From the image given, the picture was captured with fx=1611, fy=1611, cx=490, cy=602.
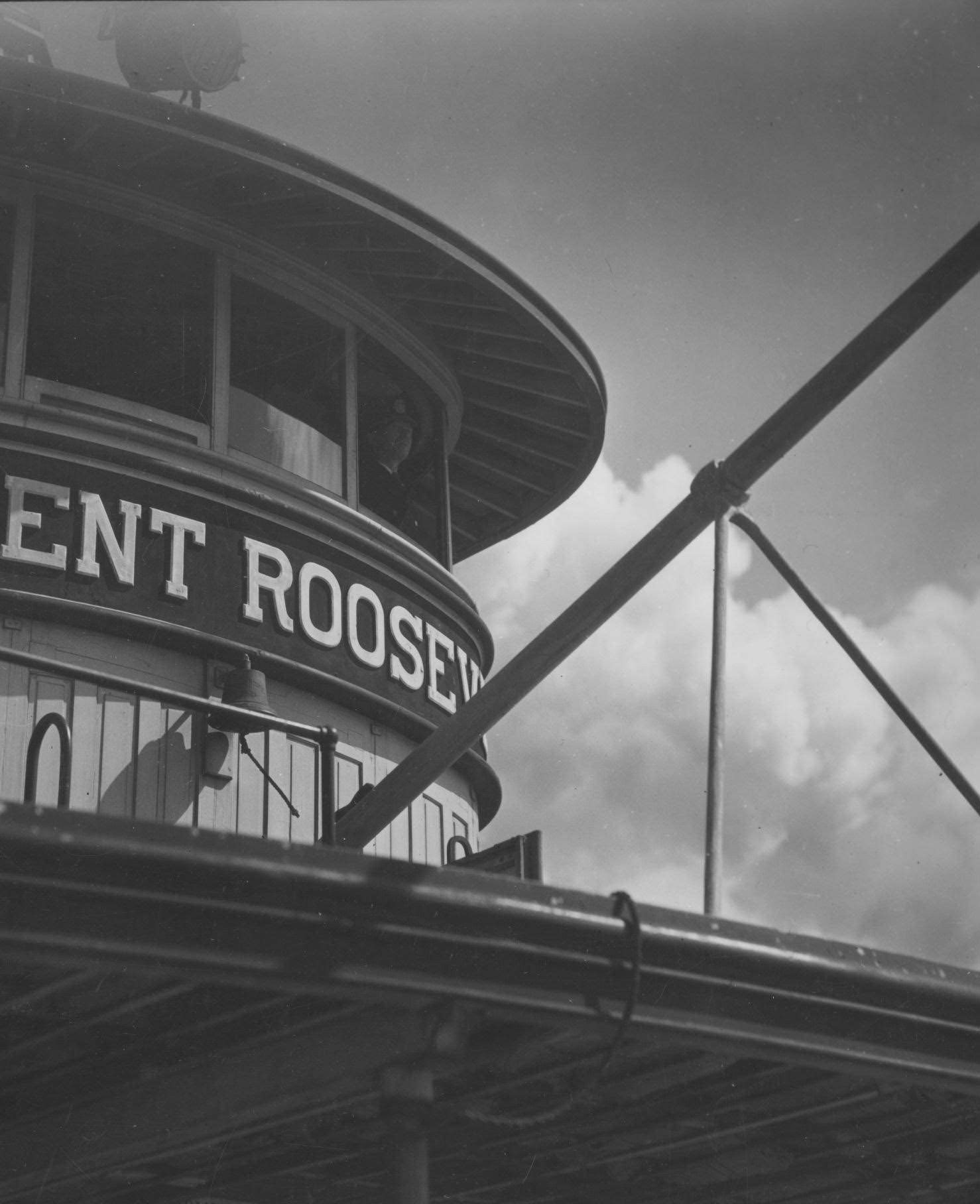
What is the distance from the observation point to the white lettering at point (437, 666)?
9242 millimetres

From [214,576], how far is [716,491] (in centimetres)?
317

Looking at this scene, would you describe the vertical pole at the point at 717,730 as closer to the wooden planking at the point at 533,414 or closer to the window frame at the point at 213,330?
the window frame at the point at 213,330

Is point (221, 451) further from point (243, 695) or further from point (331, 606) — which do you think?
point (243, 695)

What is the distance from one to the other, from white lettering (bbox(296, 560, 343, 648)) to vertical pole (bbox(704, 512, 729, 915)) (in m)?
2.98

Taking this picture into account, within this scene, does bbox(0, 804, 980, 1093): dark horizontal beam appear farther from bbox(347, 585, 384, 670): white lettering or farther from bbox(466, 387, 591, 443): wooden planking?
bbox(466, 387, 591, 443): wooden planking

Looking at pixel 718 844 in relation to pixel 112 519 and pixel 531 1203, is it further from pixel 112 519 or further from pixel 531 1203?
pixel 112 519

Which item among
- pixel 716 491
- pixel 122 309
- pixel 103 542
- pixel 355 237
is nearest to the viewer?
pixel 716 491

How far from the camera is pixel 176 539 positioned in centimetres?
795

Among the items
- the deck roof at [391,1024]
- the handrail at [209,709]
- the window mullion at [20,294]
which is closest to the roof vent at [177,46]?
the window mullion at [20,294]

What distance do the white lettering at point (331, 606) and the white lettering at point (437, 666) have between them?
0.84 m

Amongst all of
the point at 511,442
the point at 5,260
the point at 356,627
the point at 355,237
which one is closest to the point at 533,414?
the point at 511,442

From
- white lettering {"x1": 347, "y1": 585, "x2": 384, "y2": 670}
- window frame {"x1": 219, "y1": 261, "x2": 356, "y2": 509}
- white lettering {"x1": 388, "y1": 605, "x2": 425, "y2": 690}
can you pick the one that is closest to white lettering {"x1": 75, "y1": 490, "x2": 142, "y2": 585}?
window frame {"x1": 219, "y1": 261, "x2": 356, "y2": 509}

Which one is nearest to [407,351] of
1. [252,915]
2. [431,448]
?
[431,448]

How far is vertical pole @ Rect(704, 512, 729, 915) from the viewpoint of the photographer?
5645mm
